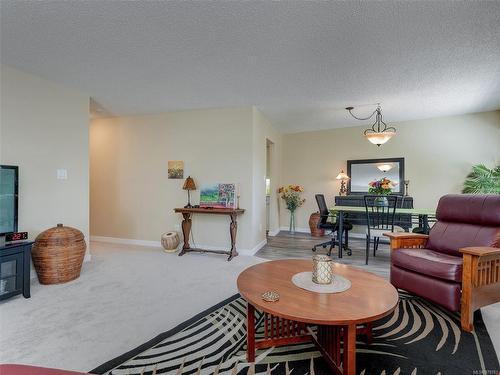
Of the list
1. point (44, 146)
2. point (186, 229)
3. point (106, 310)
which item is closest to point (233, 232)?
point (186, 229)

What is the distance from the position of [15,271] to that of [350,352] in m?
3.02

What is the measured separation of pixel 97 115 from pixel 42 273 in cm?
312

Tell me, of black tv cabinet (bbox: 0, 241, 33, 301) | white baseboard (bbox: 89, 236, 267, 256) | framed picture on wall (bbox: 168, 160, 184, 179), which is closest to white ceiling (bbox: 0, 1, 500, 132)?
framed picture on wall (bbox: 168, 160, 184, 179)

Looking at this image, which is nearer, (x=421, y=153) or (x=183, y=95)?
(x=183, y=95)

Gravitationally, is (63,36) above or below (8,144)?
above

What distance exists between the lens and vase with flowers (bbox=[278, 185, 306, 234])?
6.18 metres

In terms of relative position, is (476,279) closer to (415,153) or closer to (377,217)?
(377,217)

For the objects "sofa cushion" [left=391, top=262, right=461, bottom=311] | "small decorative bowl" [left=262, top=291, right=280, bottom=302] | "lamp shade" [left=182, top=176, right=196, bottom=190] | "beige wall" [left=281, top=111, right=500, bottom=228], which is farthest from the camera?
"beige wall" [left=281, top=111, right=500, bottom=228]

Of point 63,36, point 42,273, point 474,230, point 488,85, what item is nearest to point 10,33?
point 63,36

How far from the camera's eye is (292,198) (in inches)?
245

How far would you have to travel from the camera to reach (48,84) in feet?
10.4

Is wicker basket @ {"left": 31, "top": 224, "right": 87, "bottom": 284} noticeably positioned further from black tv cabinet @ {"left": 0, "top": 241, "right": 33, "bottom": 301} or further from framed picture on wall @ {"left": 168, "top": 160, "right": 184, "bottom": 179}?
framed picture on wall @ {"left": 168, "top": 160, "right": 184, "bottom": 179}

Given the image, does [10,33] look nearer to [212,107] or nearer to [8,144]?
[8,144]

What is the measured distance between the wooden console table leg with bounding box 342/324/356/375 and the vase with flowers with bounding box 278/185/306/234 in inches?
193
